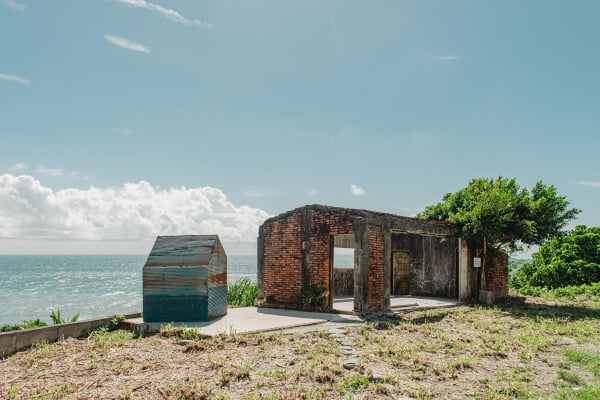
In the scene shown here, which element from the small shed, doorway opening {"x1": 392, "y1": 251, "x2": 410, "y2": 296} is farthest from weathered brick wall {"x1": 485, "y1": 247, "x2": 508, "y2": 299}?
the small shed

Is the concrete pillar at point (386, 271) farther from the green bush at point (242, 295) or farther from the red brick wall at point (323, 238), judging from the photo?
the green bush at point (242, 295)

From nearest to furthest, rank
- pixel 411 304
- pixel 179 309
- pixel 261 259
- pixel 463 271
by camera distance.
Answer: pixel 179 309 < pixel 261 259 < pixel 411 304 < pixel 463 271

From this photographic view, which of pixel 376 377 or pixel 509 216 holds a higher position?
pixel 509 216

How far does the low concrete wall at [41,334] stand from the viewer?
29.0ft

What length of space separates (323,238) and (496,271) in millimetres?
9380

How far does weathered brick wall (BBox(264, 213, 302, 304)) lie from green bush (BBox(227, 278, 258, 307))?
6.01 feet

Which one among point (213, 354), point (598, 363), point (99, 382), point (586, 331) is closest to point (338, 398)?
point (213, 354)

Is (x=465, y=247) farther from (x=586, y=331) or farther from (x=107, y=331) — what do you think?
(x=107, y=331)

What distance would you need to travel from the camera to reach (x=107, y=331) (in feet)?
35.7

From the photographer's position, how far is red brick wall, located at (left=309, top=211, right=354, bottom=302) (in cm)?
1359

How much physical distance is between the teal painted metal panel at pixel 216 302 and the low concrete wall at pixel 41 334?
8.95 ft

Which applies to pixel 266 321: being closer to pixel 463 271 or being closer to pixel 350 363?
pixel 350 363

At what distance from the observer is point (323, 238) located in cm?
1384

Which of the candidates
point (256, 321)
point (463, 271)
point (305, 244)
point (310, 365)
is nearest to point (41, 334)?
point (256, 321)
